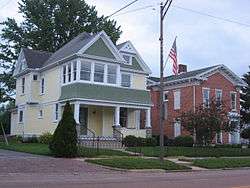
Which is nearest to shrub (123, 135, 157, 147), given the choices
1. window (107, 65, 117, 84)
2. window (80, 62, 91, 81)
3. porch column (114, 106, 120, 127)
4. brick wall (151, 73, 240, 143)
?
porch column (114, 106, 120, 127)

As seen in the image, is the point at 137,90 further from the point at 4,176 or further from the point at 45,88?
the point at 4,176

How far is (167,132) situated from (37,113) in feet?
48.6

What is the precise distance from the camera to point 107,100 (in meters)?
39.9

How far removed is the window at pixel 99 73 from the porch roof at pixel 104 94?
0.81 metres

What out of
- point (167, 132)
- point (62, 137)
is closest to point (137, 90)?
point (167, 132)

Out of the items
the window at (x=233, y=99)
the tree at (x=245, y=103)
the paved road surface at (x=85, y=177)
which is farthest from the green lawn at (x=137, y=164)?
the tree at (x=245, y=103)

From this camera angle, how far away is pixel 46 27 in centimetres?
6638

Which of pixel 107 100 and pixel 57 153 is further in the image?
pixel 107 100

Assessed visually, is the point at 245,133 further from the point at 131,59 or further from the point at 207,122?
the point at 207,122

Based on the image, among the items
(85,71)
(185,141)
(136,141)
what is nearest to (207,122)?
(136,141)

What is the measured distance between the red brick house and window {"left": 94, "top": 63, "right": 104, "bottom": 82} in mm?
10803

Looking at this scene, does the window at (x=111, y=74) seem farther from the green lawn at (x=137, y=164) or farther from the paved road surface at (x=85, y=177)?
the paved road surface at (x=85, y=177)

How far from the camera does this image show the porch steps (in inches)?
1468

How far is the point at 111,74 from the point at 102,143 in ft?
20.4
